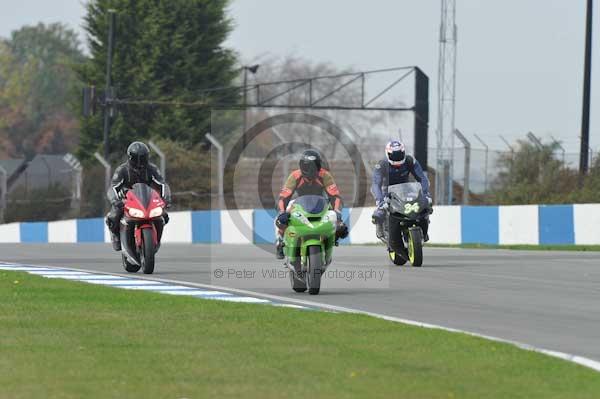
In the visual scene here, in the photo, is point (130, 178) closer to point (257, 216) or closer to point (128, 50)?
point (257, 216)

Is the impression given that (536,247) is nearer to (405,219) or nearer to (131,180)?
(405,219)

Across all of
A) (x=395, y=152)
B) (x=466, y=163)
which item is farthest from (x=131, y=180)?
(x=466, y=163)

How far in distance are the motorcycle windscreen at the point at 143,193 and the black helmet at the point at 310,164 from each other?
350 cm

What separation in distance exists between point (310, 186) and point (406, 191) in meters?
4.87

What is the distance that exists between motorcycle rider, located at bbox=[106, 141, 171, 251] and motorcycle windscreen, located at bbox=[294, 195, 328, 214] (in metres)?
3.66

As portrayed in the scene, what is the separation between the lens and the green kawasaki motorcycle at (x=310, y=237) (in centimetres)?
1418

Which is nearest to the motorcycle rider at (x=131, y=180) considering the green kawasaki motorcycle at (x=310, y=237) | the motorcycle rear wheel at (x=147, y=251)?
the motorcycle rear wheel at (x=147, y=251)

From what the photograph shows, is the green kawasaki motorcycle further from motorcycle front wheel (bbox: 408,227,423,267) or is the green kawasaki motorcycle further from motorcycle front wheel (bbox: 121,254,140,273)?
motorcycle front wheel (bbox: 408,227,423,267)

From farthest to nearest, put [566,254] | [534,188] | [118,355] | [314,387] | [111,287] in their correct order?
[534,188] → [566,254] → [111,287] → [118,355] → [314,387]

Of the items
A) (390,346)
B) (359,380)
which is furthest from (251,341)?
(359,380)

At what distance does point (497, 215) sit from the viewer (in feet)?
96.5

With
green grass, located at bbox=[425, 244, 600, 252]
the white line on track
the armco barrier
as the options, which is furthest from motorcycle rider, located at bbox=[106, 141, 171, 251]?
the armco barrier

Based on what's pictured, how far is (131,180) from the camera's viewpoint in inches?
707

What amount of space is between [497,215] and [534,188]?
278 inches
